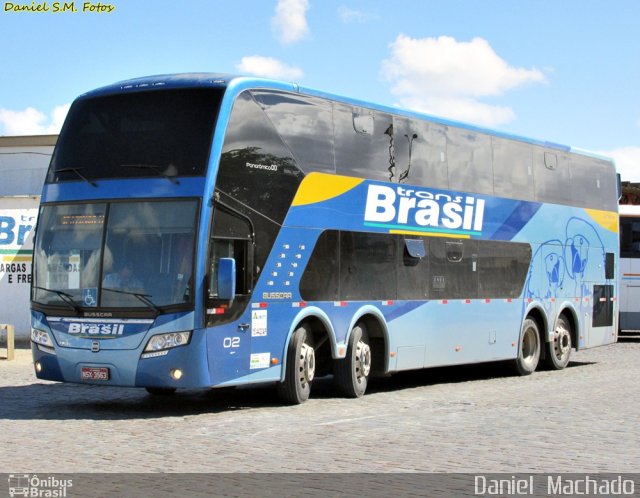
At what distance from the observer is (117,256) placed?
14.0 m

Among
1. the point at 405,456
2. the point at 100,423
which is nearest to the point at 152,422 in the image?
the point at 100,423

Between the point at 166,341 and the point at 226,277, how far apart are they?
1.07 m

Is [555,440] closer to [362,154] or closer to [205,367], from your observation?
[205,367]

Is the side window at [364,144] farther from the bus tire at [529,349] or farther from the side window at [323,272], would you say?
the bus tire at [529,349]

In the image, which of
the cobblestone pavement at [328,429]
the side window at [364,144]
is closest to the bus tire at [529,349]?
the cobblestone pavement at [328,429]

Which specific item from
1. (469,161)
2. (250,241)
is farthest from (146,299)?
(469,161)

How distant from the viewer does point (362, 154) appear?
16797 mm

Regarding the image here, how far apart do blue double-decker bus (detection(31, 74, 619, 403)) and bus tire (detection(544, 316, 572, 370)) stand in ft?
11.1

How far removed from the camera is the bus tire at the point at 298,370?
49.8ft

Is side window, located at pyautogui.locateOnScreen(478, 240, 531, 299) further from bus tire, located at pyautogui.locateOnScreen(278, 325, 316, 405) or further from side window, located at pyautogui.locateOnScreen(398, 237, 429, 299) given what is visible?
bus tire, located at pyautogui.locateOnScreen(278, 325, 316, 405)

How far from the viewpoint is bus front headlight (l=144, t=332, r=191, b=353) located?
44.4ft

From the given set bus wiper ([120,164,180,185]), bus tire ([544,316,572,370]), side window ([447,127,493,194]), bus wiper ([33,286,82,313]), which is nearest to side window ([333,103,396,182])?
side window ([447,127,493,194])

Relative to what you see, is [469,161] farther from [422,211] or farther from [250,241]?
[250,241]

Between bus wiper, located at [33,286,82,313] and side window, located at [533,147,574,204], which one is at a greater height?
side window, located at [533,147,574,204]
